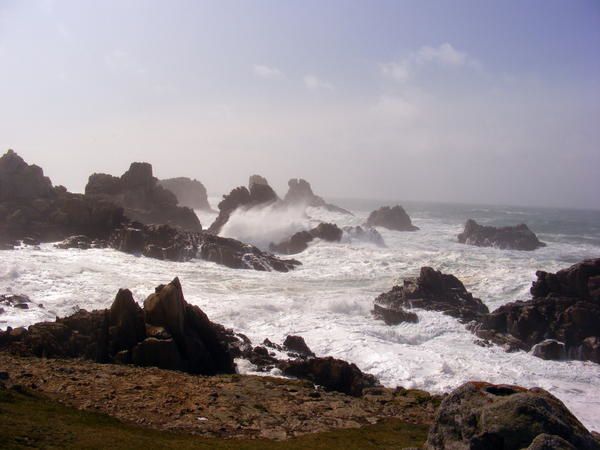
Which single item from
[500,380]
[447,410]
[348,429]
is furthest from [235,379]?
[500,380]

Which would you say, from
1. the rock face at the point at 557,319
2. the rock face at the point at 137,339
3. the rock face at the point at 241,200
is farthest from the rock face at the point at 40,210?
the rock face at the point at 557,319

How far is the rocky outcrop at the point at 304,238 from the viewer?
63.4 meters

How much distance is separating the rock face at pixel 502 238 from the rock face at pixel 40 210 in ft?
181

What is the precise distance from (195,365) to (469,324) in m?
18.9

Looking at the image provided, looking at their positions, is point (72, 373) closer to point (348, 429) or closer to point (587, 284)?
point (348, 429)

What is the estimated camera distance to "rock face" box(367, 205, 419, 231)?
9931 centimetres

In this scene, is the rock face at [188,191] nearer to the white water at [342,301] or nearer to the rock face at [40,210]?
the rock face at [40,210]

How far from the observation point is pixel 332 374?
68.8 feet

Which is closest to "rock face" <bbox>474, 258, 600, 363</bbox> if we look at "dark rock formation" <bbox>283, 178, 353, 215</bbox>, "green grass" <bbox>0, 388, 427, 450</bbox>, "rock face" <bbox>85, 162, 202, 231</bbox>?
"green grass" <bbox>0, 388, 427, 450</bbox>

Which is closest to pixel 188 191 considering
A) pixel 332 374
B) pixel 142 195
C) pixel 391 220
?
pixel 391 220

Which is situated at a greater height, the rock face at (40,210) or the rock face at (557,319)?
the rock face at (40,210)

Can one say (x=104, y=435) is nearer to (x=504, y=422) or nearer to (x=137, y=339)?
(x=504, y=422)

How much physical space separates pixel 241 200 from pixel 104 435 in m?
70.8

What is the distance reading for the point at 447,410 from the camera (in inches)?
401
